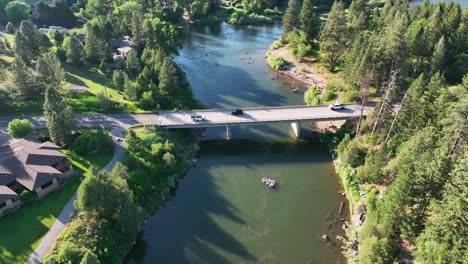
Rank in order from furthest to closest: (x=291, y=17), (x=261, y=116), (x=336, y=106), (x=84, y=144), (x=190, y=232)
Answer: (x=291, y=17)
(x=336, y=106)
(x=261, y=116)
(x=84, y=144)
(x=190, y=232)

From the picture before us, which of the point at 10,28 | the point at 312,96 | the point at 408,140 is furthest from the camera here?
the point at 10,28

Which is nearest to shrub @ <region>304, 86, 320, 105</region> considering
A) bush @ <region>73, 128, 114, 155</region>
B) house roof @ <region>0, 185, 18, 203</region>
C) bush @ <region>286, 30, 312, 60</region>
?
bush @ <region>286, 30, 312, 60</region>

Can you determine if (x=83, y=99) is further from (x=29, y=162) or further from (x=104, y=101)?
(x=29, y=162)

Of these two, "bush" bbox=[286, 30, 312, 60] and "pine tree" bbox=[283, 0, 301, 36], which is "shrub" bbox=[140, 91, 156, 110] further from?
"pine tree" bbox=[283, 0, 301, 36]

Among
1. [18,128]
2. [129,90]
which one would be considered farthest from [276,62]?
[18,128]

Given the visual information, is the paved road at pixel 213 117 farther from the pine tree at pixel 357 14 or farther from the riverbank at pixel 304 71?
the pine tree at pixel 357 14

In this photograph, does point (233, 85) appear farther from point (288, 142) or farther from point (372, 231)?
point (372, 231)
